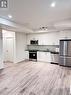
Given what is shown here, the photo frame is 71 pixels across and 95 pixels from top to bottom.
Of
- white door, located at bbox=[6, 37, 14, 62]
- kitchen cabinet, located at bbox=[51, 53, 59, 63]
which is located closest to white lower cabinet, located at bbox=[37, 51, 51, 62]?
kitchen cabinet, located at bbox=[51, 53, 59, 63]

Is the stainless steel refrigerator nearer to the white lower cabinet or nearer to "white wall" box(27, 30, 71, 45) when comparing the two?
"white wall" box(27, 30, 71, 45)

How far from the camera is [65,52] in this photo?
21.2 ft

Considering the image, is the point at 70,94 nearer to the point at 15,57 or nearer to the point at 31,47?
the point at 15,57

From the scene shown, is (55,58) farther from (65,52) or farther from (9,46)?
(9,46)

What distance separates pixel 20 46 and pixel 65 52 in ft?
13.1

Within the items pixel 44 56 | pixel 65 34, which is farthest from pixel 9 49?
pixel 65 34

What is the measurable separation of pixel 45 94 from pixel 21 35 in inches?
249

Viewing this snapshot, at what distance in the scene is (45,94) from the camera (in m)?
2.92

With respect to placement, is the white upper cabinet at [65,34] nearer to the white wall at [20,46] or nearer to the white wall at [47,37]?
the white wall at [47,37]

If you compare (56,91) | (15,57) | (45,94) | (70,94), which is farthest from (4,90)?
(15,57)

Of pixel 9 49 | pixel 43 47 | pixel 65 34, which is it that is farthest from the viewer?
pixel 43 47

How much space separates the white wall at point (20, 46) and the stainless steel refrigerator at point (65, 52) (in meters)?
3.67

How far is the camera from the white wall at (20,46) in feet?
25.6

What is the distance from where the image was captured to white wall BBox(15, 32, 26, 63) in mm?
7801
